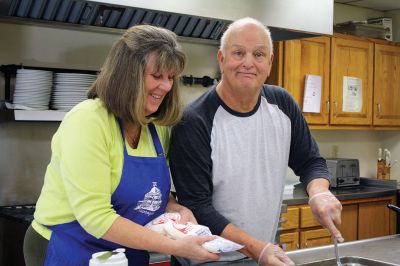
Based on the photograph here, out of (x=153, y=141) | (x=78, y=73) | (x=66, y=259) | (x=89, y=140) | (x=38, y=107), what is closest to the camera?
(x=89, y=140)

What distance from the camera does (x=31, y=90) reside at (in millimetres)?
2645

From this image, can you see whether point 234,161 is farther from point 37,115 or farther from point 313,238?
point 313,238

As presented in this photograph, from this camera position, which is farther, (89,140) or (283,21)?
(283,21)

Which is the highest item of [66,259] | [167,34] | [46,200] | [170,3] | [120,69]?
[170,3]

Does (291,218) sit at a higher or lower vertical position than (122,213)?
lower

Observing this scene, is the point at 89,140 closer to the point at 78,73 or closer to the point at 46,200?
the point at 46,200

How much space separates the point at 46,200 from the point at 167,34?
0.57 m

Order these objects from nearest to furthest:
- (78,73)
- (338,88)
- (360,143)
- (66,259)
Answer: (66,259) < (78,73) < (338,88) < (360,143)

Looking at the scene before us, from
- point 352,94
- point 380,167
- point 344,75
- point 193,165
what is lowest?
point 380,167

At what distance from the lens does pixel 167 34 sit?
4.75 feet

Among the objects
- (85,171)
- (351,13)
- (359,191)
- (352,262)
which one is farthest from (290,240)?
(85,171)

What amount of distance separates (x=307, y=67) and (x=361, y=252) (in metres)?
2.38

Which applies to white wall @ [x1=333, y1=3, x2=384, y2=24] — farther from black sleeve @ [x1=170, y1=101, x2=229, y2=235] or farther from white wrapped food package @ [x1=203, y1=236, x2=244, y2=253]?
white wrapped food package @ [x1=203, y1=236, x2=244, y2=253]

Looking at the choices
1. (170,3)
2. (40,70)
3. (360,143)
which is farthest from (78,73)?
(360,143)
